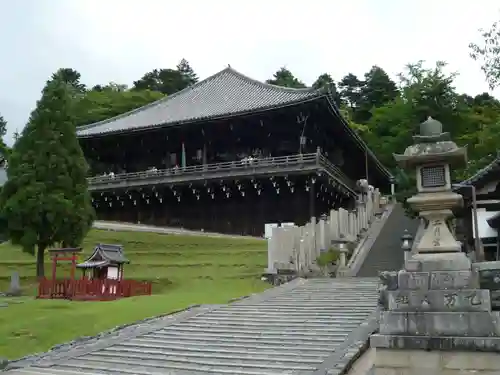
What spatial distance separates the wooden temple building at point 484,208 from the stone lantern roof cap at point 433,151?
1188 cm

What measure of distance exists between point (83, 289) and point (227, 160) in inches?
642

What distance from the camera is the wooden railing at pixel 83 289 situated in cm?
1708

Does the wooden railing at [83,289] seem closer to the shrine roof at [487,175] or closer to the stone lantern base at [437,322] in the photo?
the stone lantern base at [437,322]

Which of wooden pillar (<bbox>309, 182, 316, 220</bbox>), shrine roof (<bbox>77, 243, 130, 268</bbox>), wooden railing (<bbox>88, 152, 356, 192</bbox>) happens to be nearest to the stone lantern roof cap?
shrine roof (<bbox>77, 243, 130, 268</bbox>)

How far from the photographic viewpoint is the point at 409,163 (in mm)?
8086

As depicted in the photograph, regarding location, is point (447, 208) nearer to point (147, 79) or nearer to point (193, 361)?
point (193, 361)

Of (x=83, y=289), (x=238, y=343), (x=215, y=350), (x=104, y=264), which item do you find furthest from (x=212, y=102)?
(x=215, y=350)

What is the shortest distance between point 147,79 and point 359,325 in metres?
70.0

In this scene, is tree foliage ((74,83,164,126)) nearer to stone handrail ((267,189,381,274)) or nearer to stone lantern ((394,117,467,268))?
stone handrail ((267,189,381,274))

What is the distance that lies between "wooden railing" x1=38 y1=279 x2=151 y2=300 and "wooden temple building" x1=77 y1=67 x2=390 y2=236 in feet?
44.1

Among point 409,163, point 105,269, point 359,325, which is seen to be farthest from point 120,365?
point 105,269

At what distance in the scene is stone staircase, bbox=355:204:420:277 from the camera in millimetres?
19625

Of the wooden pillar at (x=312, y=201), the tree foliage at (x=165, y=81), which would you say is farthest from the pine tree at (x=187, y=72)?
the wooden pillar at (x=312, y=201)

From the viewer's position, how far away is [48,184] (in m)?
21.6
